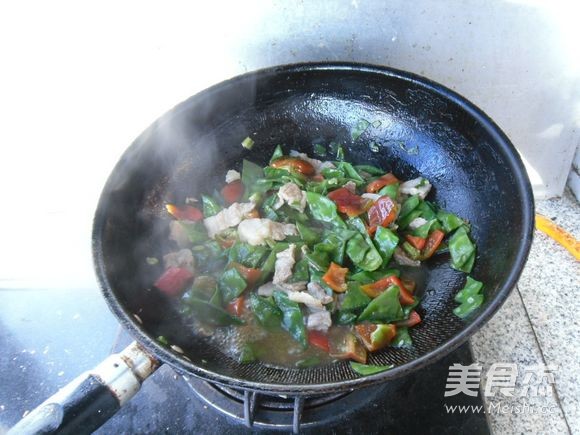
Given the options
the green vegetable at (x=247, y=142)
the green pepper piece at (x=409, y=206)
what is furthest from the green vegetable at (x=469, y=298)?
the green vegetable at (x=247, y=142)

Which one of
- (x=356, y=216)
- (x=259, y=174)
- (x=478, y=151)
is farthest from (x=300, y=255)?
(x=478, y=151)

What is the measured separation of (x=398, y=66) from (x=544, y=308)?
4.54 feet

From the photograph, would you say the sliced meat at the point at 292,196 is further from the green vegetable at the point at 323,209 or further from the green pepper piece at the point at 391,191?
the green pepper piece at the point at 391,191

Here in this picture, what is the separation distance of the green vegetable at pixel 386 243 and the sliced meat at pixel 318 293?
279 mm

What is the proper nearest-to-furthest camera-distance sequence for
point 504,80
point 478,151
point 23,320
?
Result: point 478,151 → point 504,80 → point 23,320

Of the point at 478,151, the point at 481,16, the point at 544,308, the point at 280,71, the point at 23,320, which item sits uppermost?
the point at 481,16

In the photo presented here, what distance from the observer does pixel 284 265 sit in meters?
1.95

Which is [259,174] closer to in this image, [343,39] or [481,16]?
[343,39]

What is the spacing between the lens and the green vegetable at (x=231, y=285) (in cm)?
193

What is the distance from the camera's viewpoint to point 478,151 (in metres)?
1.99

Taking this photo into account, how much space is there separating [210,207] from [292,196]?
40 centimetres

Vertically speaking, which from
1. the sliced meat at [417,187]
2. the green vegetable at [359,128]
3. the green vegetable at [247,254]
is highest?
the green vegetable at [359,128]

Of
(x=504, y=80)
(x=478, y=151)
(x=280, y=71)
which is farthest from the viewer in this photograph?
(x=504, y=80)

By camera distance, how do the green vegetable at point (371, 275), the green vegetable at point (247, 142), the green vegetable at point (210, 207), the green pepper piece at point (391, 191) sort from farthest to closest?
the green vegetable at point (247, 142) → the green vegetable at point (210, 207) → the green pepper piece at point (391, 191) → the green vegetable at point (371, 275)
